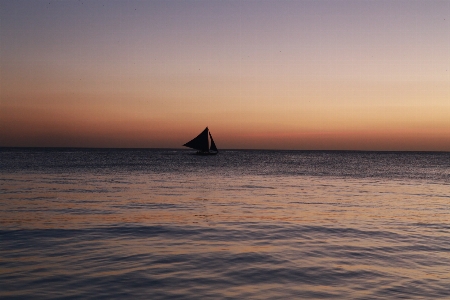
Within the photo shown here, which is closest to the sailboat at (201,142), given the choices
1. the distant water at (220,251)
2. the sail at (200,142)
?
the sail at (200,142)

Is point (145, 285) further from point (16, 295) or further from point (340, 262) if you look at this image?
point (340, 262)

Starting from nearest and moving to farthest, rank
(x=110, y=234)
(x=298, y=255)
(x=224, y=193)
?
(x=298, y=255)
(x=110, y=234)
(x=224, y=193)

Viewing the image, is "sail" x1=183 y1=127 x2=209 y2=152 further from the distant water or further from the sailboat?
the distant water

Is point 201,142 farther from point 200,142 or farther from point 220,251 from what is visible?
point 220,251

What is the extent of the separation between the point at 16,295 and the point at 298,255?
6.27 m

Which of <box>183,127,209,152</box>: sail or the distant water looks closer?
the distant water

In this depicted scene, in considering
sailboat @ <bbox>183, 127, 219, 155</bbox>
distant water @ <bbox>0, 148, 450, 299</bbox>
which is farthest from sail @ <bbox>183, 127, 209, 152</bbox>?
distant water @ <bbox>0, 148, 450, 299</bbox>

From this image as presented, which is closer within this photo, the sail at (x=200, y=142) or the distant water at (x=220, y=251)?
the distant water at (x=220, y=251)

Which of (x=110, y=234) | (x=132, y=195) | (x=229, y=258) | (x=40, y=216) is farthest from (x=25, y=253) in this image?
(x=132, y=195)

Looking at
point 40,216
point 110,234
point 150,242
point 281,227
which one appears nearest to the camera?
point 150,242

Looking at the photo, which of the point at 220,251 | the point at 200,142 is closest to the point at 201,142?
the point at 200,142

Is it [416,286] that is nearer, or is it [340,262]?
[416,286]

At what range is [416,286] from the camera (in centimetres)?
866

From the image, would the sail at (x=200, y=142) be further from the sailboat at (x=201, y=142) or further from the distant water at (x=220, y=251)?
the distant water at (x=220, y=251)
